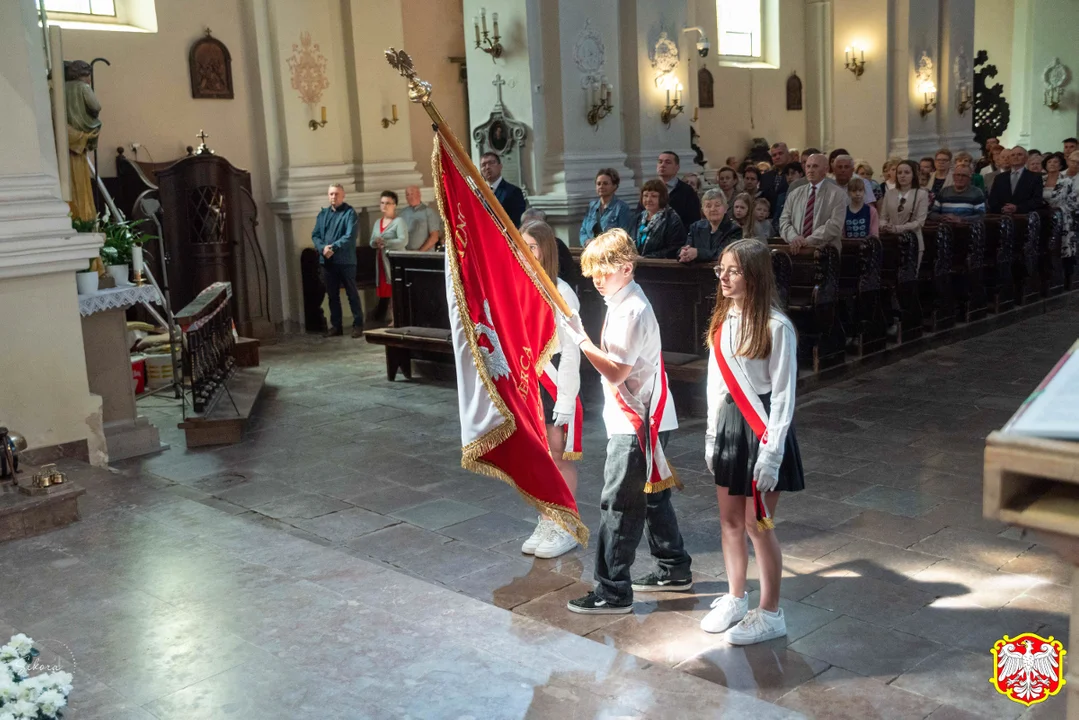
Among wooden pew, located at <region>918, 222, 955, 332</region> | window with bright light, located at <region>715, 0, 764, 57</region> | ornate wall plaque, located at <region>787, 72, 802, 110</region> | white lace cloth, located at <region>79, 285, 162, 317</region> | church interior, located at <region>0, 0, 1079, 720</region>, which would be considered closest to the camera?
church interior, located at <region>0, 0, 1079, 720</region>

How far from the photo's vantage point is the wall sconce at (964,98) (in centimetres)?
1580

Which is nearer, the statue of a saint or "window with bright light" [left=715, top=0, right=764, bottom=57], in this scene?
the statue of a saint

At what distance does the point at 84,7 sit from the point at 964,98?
38.5 feet

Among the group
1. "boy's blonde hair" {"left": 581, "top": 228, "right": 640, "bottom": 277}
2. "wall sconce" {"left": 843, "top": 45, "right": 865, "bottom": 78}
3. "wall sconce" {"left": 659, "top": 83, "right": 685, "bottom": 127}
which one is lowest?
"boy's blonde hair" {"left": 581, "top": 228, "right": 640, "bottom": 277}

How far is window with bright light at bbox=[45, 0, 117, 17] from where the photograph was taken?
34.9 ft

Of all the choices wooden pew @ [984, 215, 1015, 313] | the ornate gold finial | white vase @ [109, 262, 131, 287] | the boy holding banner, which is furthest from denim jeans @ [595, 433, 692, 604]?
wooden pew @ [984, 215, 1015, 313]

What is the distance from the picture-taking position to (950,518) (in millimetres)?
5039

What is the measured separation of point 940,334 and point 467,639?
23.4 feet

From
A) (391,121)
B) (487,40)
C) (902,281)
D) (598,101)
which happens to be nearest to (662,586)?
(902,281)

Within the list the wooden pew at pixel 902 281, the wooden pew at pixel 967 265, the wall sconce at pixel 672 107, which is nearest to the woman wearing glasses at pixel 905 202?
the wooden pew at pixel 967 265

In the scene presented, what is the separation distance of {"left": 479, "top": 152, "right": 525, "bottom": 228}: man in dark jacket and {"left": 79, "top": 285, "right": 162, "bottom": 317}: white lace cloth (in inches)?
110

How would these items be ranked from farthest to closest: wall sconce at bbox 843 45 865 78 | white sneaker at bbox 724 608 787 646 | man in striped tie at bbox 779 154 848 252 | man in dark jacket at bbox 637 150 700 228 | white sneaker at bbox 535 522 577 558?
wall sconce at bbox 843 45 865 78, man in dark jacket at bbox 637 150 700 228, man in striped tie at bbox 779 154 848 252, white sneaker at bbox 535 522 577 558, white sneaker at bbox 724 608 787 646

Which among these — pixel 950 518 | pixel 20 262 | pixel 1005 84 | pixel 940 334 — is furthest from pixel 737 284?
pixel 1005 84

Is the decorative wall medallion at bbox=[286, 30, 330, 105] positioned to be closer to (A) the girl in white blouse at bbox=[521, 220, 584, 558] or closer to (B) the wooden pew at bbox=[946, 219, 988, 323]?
(B) the wooden pew at bbox=[946, 219, 988, 323]
